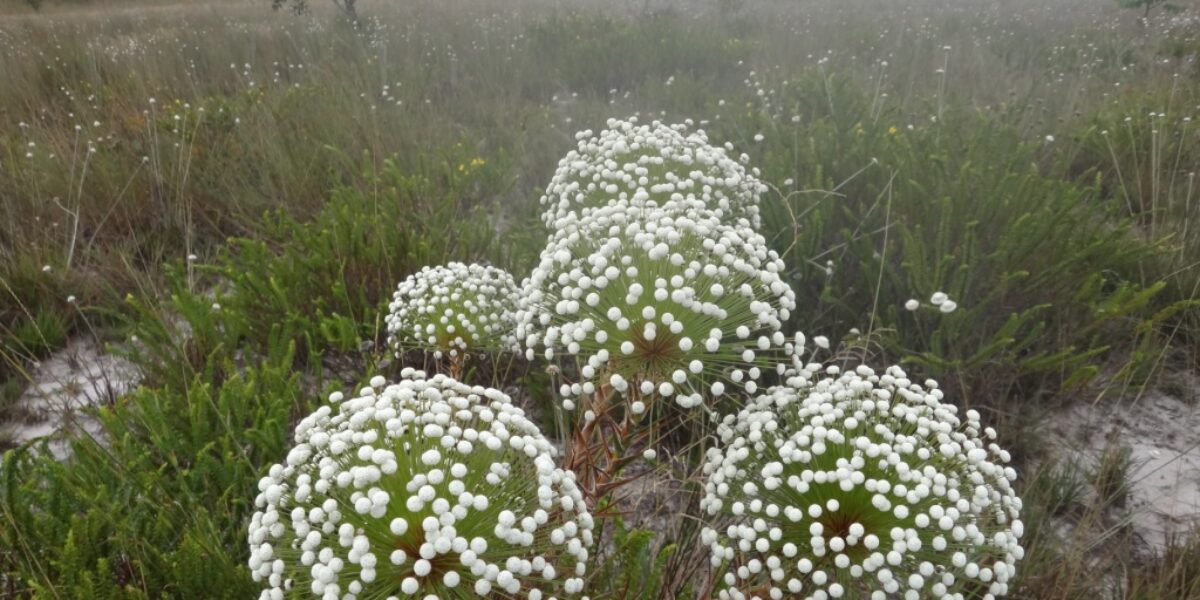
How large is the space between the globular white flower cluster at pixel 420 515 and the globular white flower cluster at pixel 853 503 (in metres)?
0.42

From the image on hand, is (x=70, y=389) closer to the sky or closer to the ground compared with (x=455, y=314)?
closer to the ground

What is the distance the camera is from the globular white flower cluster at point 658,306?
162 cm

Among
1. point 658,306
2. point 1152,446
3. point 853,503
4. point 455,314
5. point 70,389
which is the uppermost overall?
point 658,306

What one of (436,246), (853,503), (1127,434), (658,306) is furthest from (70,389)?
(1127,434)

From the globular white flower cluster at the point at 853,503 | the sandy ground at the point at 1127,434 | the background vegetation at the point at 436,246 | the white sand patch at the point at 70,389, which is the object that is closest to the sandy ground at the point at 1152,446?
the sandy ground at the point at 1127,434

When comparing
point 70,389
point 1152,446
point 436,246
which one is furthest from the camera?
point 436,246

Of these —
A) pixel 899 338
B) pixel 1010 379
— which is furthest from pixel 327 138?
pixel 1010 379

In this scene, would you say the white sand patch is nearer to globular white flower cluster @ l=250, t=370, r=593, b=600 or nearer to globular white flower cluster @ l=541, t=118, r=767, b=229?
globular white flower cluster @ l=250, t=370, r=593, b=600

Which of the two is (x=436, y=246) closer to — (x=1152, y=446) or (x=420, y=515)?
(x=420, y=515)

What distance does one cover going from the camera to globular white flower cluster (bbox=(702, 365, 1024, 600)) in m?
1.48

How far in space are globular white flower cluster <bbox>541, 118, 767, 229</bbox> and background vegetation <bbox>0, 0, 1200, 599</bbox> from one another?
33cm

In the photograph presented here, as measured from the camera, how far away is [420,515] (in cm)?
134

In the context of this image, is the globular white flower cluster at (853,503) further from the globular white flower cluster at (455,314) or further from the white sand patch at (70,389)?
the white sand patch at (70,389)

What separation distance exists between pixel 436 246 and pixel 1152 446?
11.5ft
